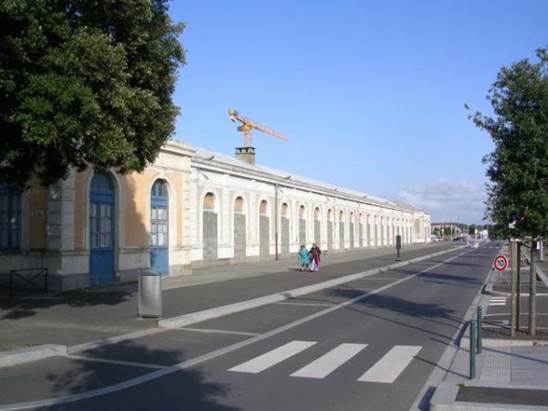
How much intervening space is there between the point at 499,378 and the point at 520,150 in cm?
493

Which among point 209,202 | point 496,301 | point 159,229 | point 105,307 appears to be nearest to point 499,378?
point 105,307

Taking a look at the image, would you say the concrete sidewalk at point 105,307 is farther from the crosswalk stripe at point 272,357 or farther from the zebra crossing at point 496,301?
the zebra crossing at point 496,301

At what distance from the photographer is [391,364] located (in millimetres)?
10523

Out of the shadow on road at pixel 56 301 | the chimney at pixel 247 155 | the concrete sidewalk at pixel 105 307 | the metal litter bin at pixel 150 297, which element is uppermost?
the chimney at pixel 247 155

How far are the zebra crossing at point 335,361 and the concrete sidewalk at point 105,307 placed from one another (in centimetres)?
351

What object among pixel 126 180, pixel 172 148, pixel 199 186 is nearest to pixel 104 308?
pixel 126 180

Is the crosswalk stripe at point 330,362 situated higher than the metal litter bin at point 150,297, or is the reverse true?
the metal litter bin at point 150,297

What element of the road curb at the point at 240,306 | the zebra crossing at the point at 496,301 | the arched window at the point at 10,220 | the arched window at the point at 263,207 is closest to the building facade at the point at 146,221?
the arched window at the point at 10,220

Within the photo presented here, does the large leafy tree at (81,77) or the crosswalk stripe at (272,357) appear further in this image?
the large leafy tree at (81,77)

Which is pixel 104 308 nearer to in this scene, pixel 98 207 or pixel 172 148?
pixel 98 207

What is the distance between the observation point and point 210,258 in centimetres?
3656

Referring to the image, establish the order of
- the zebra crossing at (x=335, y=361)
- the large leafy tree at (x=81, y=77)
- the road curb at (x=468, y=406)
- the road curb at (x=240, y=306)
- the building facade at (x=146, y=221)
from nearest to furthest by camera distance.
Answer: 1. the road curb at (x=468, y=406)
2. the zebra crossing at (x=335, y=361)
3. the large leafy tree at (x=81, y=77)
4. the road curb at (x=240, y=306)
5. the building facade at (x=146, y=221)

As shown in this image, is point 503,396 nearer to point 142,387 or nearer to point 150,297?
point 142,387

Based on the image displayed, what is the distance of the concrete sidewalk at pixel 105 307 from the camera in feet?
43.1
